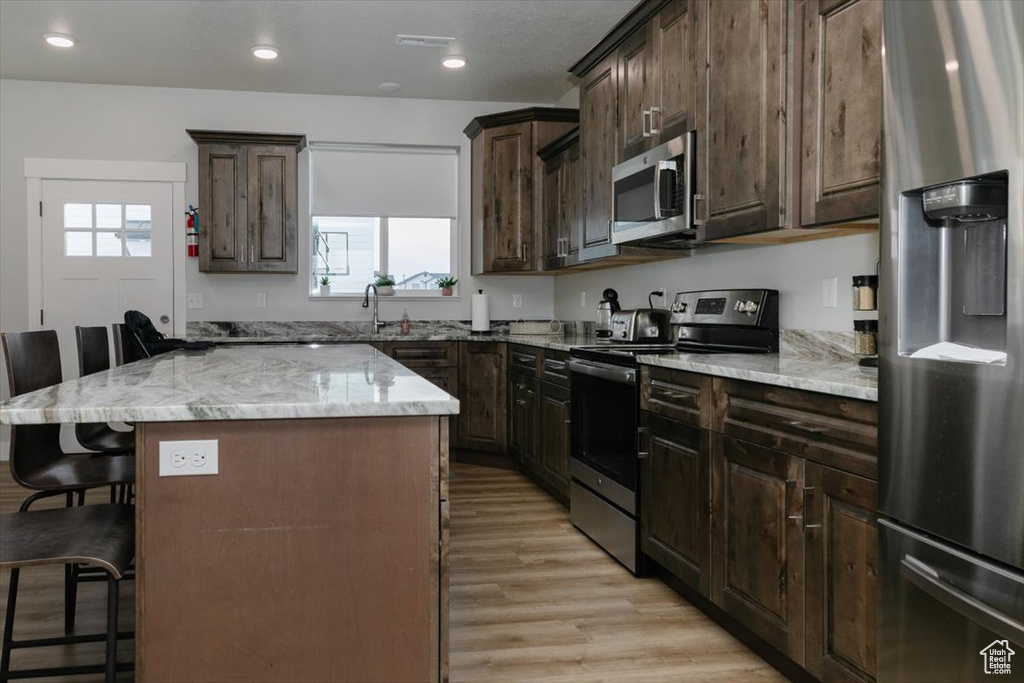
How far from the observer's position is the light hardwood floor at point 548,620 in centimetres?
238

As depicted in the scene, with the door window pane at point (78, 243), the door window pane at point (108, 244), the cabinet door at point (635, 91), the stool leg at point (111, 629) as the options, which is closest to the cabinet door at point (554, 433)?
the cabinet door at point (635, 91)

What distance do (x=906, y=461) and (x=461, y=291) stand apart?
15.7 ft

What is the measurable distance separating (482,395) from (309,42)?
2499 mm

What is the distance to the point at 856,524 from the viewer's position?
1938 millimetres

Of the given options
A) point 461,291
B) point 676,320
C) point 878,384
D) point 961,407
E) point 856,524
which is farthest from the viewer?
point 461,291

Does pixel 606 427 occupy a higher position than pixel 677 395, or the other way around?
pixel 677 395

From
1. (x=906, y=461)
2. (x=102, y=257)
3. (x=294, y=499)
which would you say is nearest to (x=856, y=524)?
(x=906, y=461)

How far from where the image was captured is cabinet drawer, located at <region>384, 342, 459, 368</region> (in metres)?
5.59

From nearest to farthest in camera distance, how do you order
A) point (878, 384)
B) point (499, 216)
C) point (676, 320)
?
point (878, 384) → point (676, 320) → point (499, 216)

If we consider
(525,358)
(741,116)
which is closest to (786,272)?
(741,116)

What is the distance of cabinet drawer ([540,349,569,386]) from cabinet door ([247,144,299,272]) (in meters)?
2.15

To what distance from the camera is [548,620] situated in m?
2.74

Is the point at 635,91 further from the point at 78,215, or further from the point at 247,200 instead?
the point at 78,215

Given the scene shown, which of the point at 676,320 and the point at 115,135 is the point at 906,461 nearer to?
the point at 676,320
